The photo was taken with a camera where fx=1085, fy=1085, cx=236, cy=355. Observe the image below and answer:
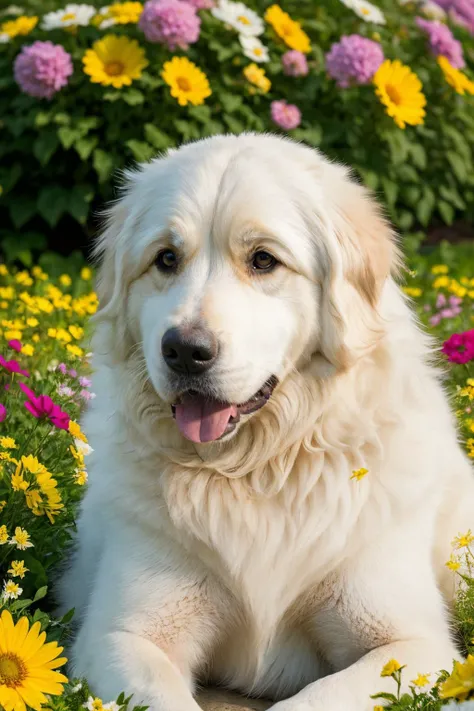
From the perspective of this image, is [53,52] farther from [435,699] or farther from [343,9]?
[435,699]

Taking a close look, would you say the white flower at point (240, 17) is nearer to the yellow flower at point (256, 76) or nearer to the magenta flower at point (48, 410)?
the yellow flower at point (256, 76)

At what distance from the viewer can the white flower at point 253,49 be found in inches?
261

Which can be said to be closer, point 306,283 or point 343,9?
point 306,283

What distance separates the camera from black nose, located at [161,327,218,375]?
2727mm

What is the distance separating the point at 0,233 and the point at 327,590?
4545mm

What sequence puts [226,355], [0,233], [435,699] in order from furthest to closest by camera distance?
[0,233]
[226,355]
[435,699]

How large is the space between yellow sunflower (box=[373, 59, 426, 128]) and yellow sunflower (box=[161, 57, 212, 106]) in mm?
1096

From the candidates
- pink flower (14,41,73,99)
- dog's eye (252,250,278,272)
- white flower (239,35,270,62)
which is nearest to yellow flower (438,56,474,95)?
white flower (239,35,270,62)

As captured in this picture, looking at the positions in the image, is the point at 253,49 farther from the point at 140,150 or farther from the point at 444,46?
the point at 444,46

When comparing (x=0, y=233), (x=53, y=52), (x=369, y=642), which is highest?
(x=369, y=642)

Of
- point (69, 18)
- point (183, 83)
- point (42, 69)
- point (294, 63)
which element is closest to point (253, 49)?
point (294, 63)

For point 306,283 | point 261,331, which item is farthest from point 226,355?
point 306,283

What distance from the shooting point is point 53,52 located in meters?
6.46

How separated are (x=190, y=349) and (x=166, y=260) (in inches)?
14.4
